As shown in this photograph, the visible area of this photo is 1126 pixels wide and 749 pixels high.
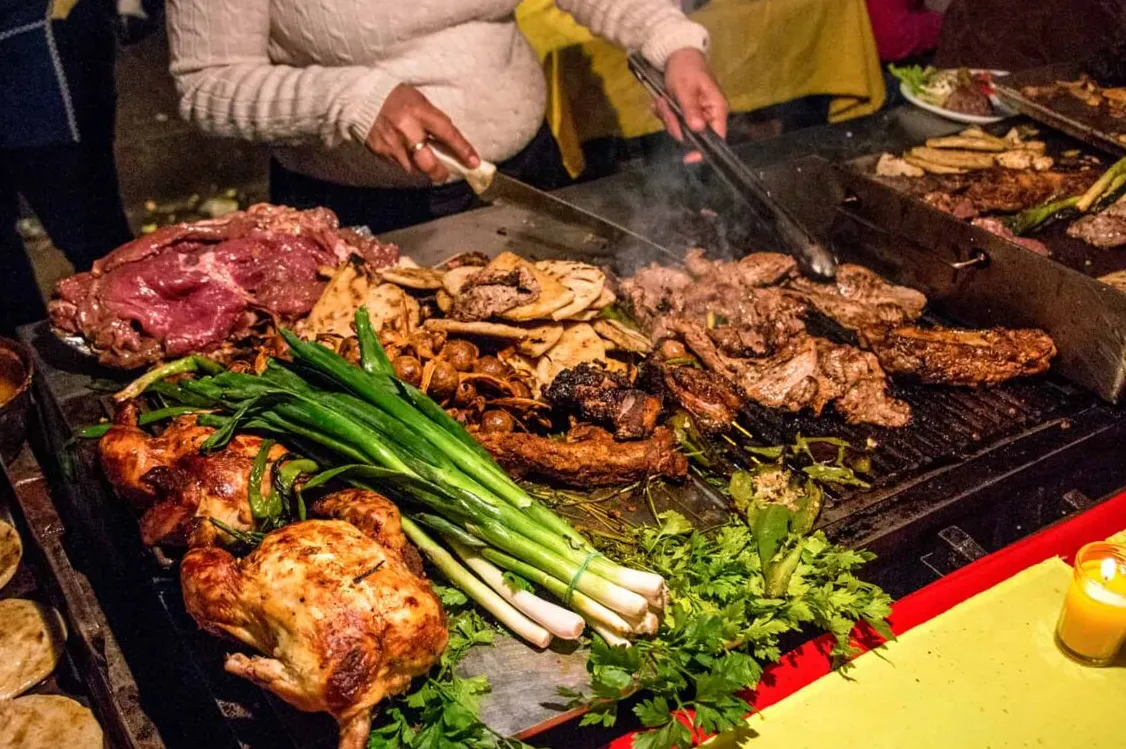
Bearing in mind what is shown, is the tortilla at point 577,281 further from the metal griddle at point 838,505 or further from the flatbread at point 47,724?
the flatbread at point 47,724

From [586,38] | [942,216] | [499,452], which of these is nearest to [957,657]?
[499,452]

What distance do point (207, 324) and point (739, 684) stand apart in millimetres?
2459

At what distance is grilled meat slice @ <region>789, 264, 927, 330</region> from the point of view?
372cm

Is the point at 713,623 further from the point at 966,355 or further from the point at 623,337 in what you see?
the point at 966,355

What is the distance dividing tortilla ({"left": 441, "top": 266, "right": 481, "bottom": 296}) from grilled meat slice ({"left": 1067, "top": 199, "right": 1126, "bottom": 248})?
9.88 feet

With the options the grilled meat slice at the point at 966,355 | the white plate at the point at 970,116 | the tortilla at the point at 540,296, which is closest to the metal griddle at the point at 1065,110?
the white plate at the point at 970,116

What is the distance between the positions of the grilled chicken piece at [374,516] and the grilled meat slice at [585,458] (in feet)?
1.69

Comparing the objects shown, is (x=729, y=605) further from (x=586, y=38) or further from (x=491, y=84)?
(x=586, y=38)

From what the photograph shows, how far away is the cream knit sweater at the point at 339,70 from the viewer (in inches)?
150

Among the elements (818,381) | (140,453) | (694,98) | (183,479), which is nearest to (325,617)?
(183,479)

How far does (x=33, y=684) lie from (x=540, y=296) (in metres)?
2.23

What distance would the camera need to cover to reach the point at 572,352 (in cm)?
338

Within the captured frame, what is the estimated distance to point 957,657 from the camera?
104 inches

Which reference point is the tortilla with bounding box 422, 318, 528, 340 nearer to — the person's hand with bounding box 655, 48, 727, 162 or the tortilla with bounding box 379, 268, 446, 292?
the tortilla with bounding box 379, 268, 446, 292
